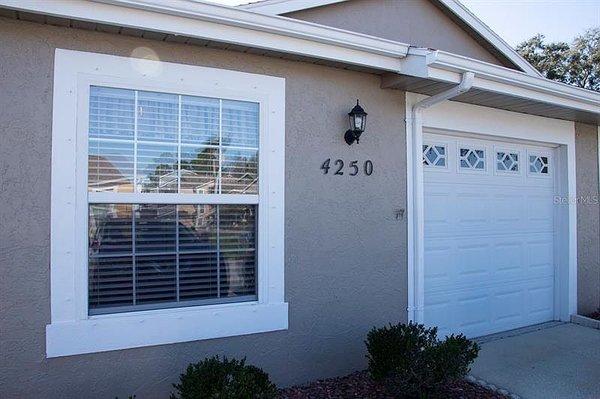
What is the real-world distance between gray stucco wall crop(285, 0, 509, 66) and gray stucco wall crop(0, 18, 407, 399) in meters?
1.23

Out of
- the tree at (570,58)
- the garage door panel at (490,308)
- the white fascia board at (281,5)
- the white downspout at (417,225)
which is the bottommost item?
the garage door panel at (490,308)

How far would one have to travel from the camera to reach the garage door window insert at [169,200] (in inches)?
151

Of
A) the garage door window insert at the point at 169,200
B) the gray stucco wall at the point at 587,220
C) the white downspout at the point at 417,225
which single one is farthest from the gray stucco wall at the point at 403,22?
the garage door window insert at the point at 169,200

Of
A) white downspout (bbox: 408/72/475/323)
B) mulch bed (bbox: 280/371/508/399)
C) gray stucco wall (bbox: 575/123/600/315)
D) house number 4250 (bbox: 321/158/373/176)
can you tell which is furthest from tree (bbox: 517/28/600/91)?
mulch bed (bbox: 280/371/508/399)

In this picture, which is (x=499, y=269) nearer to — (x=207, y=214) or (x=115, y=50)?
(x=207, y=214)

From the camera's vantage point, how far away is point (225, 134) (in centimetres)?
427

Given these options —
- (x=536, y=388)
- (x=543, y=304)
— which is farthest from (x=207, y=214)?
(x=543, y=304)

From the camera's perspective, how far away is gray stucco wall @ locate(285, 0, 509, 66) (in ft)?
19.0

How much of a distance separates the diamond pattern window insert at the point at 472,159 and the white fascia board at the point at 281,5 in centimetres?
234

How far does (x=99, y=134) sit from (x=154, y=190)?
0.57m

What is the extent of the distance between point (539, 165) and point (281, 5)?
3.99 metres

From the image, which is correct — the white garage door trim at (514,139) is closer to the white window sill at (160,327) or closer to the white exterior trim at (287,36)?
the white exterior trim at (287,36)

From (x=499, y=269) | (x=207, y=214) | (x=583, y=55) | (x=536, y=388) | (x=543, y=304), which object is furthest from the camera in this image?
(x=583, y=55)

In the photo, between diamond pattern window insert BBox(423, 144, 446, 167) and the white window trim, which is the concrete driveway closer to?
diamond pattern window insert BBox(423, 144, 446, 167)
